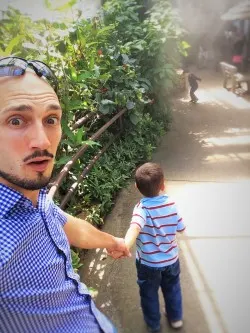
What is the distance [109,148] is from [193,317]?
3.00 meters

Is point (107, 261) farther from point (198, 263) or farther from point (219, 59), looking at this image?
point (219, 59)

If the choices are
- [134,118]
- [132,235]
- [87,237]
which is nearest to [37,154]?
[87,237]

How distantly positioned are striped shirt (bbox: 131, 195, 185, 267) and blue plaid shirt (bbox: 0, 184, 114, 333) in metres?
0.87

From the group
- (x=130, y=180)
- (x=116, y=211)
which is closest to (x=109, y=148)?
(x=130, y=180)

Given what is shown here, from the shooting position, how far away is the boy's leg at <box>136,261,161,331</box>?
2.03 meters

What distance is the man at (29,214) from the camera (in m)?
0.86

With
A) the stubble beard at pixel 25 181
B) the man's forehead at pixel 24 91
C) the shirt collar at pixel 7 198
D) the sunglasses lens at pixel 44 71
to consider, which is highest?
the sunglasses lens at pixel 44 71

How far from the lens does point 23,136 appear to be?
0.92 metres

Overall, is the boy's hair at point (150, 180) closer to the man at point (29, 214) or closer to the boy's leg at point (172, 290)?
the boy's leg at point (172, 290)

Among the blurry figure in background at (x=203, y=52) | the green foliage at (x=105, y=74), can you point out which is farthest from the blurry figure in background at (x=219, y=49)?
the green foliage at (x=105, y=74)

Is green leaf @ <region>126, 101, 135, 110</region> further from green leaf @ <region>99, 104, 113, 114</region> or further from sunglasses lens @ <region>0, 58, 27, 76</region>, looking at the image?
sunglasses lens @ <region>0, 58, 27, 76</region>

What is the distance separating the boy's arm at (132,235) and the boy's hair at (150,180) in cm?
25

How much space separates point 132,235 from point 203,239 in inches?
64.1

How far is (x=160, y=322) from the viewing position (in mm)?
2279
